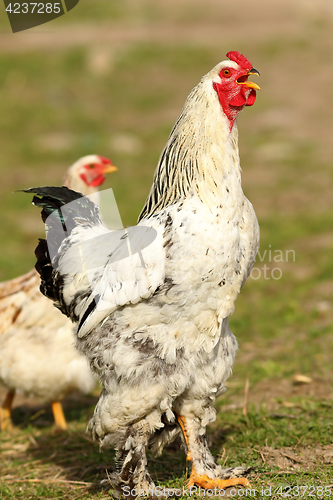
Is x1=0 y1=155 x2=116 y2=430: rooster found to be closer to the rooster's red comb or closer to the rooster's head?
the rooster's head

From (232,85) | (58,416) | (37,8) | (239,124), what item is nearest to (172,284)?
(232,85)

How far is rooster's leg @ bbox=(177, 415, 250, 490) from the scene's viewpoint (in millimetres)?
3488

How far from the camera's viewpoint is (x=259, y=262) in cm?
786

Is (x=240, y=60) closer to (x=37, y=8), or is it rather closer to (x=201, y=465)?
(x=201, y=465)

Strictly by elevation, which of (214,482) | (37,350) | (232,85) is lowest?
(214,482)

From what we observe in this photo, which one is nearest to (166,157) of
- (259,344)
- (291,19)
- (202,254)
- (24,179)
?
(202,254)

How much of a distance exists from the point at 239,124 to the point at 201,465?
35.3 feet

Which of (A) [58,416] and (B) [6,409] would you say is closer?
(A) [58,416]

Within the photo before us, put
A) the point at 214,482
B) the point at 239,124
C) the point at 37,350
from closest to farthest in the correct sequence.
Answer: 1. the point at 214,482
2. the point at 37,350
3. the point at 239,124

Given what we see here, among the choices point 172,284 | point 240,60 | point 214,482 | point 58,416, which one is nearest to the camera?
point 172,284

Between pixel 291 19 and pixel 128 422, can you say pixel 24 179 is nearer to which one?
pixel 128 422

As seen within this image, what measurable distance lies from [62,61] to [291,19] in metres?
9.24

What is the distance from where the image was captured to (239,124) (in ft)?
43.5

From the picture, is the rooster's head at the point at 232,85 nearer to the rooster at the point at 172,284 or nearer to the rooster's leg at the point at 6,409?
the rooster at the point at 172,284
